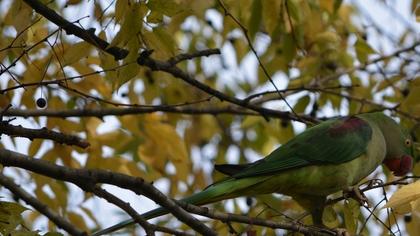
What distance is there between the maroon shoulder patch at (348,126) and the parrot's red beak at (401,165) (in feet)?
0.88

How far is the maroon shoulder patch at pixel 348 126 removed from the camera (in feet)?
13.2

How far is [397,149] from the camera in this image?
13.5ft

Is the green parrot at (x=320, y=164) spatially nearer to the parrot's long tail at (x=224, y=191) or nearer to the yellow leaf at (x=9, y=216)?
the parrot's long tail at (x=224, y=191)

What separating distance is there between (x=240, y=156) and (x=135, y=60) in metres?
3.28

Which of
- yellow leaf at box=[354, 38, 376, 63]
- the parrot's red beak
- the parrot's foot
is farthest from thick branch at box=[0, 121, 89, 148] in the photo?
the parrot's red beak

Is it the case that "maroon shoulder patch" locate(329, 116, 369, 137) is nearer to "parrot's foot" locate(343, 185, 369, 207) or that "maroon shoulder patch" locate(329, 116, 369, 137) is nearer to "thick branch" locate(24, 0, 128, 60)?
"parrot's foot" locate(343, 185, 369, 207)

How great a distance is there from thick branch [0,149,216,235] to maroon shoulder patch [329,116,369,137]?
4.90 ft

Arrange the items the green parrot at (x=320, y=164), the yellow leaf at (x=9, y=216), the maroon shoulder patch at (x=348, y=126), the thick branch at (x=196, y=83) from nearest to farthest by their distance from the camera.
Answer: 1. the yellow leaf at (x=9, y=216)
2. the thick branch at (x=196, y=83)
3. the green parrot at (x=320, y=164)
4. the maroon shoulder patch at (x=348, y=126)

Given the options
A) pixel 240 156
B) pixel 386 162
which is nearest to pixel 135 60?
pixel 386 162

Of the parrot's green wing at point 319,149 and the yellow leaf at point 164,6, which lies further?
the parrot's green wing at point 319,149

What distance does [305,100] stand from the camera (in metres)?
4.28

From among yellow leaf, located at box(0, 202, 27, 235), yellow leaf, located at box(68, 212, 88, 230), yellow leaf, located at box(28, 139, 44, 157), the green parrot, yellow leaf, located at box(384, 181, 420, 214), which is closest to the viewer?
yellow leaf, located at box(0, 202, 27, 235)

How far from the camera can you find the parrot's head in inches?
161

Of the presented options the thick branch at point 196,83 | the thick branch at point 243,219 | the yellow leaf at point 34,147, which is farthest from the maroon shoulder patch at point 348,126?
the yellow leaf at point 34,147
